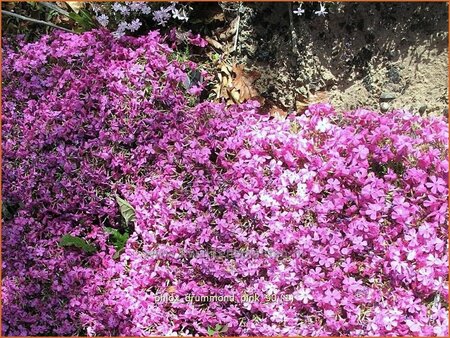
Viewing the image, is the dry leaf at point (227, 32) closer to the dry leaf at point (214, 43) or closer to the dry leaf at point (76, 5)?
the dry leaf at point (214, 43)

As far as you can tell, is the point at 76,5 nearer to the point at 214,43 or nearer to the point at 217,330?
the point at 214,43

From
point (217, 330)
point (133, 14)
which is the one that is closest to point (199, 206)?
point (217, 330)

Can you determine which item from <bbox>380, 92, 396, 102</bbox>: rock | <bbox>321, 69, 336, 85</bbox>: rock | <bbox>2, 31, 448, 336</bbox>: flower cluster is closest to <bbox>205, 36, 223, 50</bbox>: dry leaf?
<bbox>2, 31, 448, 336</bbox>: flower cluster

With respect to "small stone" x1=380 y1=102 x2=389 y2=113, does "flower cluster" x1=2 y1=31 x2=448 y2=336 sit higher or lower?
lower

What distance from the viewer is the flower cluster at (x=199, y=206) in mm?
2770

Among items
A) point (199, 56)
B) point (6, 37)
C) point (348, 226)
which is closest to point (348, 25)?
point (199, 56)

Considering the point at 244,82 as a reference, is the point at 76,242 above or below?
below

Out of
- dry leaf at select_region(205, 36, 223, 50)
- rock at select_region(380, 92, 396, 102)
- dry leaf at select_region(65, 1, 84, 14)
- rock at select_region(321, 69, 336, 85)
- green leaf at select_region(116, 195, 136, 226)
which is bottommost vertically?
green leaf at select_region(116, 195, 136, 226)

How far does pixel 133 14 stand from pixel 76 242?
1561 millimetres

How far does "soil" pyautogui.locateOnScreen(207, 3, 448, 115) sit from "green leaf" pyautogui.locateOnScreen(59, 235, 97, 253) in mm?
1448

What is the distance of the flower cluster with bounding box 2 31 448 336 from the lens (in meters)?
2.77

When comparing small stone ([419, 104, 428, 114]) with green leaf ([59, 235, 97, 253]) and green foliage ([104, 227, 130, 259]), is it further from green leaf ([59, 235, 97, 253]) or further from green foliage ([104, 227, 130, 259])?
green leaf ([59, 235, 97, 253])

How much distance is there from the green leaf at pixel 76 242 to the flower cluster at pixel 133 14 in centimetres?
134

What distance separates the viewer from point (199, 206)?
122 inches
